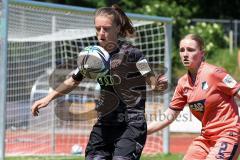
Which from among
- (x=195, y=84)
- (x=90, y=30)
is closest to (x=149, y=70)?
(x=195, y=84)

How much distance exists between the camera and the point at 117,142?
5.54 meters

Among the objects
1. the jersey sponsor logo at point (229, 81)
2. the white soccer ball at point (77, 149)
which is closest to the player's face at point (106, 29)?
the jersey sponsor logo at point (229, 81)

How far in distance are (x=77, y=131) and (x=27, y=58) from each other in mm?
1883

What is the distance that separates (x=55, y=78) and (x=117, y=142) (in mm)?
7603

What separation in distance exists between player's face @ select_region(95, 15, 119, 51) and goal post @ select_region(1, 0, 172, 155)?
6.27 meters

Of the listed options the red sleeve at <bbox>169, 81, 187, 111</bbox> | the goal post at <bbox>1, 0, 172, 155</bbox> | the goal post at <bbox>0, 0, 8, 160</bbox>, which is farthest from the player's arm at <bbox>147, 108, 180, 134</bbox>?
the goal post at <bbox>1, 0, 172, 155</bbox>

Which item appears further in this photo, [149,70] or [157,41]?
[157,41]

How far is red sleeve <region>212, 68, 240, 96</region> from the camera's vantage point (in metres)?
5.91

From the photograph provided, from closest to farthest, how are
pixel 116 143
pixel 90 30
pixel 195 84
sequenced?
pixel 116 143
pixel 195 84
pixel 90 30

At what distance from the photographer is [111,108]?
225 inches

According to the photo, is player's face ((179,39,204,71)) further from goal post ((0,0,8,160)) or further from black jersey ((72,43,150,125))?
goal post ((0,0,8,160))

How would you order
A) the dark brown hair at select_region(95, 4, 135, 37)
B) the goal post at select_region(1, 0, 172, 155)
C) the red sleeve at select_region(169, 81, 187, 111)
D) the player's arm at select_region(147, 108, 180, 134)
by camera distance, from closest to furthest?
the dark brown hair at select_region(95, 4, 135, 37) → the red sleeve at select_region(169, 81, 187, 111) → the player's arm at select_region(147, 108, 180, 134) → the goal post at select_region(1, 0, 172, 155)

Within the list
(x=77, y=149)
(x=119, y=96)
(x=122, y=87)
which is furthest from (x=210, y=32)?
(x=119, y=96)

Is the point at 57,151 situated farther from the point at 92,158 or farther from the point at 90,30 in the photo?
the point at 92,158
